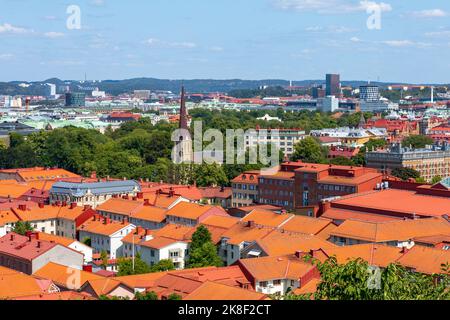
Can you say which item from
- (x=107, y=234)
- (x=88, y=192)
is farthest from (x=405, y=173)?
(x=107, y=234)

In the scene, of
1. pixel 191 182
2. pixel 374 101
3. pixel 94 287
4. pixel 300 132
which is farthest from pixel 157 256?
pixel 374 101

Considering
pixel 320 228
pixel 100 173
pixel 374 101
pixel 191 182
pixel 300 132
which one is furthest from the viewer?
pixel 374 101

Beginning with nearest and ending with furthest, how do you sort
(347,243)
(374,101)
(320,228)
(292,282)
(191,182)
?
1. (292,282)
2. (347,243)
3. (320,228)
4. (191,182)
5. (374,101)

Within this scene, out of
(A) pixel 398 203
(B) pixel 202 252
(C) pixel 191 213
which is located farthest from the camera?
(C) pixel 191 213

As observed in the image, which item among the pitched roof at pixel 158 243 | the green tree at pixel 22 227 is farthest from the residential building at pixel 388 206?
the green tree at pixel 22 227

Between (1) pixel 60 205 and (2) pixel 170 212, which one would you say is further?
(1) pixel 60 205

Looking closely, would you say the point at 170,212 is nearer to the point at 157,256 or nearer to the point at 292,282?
the point at 157,256

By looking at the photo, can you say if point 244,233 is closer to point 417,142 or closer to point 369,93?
point 417,142
